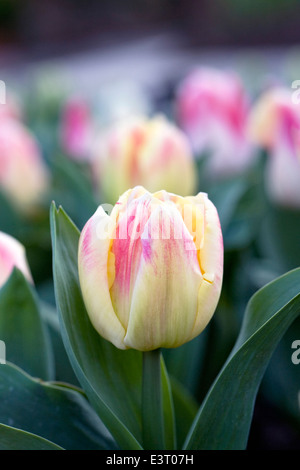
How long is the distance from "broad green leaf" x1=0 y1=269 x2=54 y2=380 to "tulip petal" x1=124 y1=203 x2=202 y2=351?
121 millimetres

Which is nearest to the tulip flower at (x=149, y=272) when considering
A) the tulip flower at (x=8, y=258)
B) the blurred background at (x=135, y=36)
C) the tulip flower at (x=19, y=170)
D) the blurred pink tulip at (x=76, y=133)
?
the tulip flower at (x=8, y=258)

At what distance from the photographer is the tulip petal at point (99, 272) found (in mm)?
376

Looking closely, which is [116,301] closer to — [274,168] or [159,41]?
[274,168]

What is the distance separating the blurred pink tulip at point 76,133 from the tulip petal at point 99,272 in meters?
0.71

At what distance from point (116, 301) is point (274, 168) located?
360mm

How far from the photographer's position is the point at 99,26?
10.9 metres

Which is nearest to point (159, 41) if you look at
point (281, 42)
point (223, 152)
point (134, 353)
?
point (281, 42)

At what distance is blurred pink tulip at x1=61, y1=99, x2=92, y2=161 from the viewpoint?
1073 mm

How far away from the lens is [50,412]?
0.44m

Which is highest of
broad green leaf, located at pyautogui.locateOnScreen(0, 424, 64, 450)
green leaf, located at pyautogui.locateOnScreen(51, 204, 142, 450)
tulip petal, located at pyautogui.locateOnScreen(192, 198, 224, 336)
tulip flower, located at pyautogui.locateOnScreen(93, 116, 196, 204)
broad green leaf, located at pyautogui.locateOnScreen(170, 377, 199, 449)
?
tulip flower, located at pyautogui.locateOnScreen(93, 116, 196, 204)

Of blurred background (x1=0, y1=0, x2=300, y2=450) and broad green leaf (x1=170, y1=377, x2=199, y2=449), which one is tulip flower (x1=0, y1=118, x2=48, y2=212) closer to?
broad green leaf (x1=170, y1=377, x2=199, y2=449)

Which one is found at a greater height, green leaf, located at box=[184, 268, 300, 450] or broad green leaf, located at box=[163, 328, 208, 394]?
green leaf, located at box=[184, 268, 300, 450]

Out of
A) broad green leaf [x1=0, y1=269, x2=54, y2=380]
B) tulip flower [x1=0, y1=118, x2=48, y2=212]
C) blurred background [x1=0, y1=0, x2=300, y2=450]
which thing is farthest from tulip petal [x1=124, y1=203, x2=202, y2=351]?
blurred background [x1=0, y1=0, x2=300, y2=450]

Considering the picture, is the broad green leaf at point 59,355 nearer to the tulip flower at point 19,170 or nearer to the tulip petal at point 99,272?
the tulip petal at point 99,272
